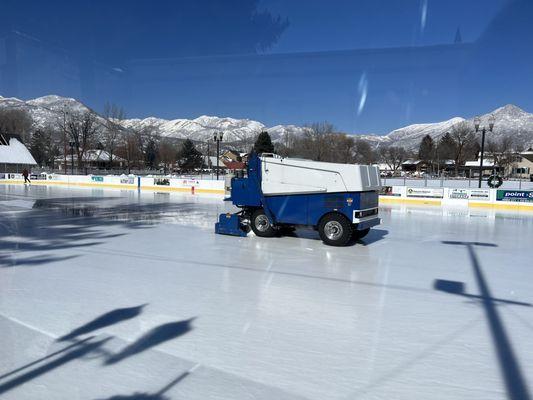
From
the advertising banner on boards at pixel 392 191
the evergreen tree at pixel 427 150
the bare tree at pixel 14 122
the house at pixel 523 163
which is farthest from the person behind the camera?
the evergreen tree at pixel 427 150

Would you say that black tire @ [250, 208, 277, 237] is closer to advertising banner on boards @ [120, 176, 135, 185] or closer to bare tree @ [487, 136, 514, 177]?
advertising banner on boards @ [120, 176, 135, 185]

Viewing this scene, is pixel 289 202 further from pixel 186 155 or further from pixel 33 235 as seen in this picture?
pixel 186 155

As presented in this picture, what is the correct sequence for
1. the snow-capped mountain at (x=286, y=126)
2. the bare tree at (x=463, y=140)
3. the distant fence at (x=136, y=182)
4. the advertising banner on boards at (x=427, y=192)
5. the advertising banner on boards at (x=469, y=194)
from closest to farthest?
the advertising banner on boards at (x=469, y=194), the advertising banner on boards at (x=427, y=192), the distant fence at (x=136, y=182), the snow-capped mountain at (x=286, y=126), the bare tree at (x=463, y=140)

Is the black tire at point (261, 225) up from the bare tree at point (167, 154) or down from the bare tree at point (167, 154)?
down

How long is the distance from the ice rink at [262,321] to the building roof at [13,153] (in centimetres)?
6047

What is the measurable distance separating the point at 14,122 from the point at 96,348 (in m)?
78.2

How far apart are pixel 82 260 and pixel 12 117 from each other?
72172mm

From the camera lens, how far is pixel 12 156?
6138cm

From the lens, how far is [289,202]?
9.98m

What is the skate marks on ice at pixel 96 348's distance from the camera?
3.18 metres

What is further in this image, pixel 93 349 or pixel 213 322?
pixel 213 322

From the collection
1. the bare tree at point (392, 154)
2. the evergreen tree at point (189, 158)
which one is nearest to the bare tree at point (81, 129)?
the evergreen tree at point (189, 158)

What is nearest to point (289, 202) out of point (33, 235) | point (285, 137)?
point (33, 235)

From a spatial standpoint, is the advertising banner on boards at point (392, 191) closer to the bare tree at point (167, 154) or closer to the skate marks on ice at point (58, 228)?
the skate marks on ice at point (58, 228)
